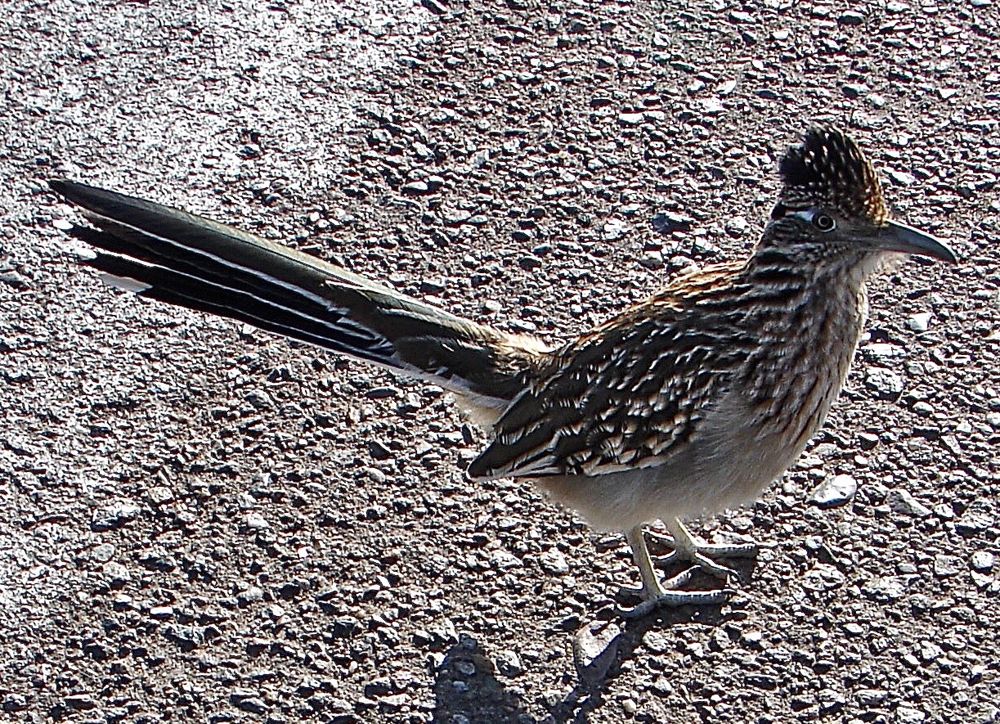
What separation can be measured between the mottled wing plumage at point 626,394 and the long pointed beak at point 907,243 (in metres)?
0.50

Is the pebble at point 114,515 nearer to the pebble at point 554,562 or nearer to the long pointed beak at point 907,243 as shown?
the pebble at point 554,562

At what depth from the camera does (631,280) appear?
21.1 feet

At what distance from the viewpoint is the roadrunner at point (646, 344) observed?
4922 millimetres

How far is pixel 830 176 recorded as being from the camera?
483 cm

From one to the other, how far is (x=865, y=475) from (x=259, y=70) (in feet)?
10.5

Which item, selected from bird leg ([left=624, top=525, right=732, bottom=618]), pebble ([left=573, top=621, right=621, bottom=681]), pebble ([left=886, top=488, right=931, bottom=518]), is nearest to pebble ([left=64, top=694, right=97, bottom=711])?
pebble ([left=573, top=621, right=621, bottom=681])

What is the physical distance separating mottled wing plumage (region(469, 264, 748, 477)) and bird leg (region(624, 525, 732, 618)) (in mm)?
317

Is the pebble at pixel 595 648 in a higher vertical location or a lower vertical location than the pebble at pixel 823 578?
lower

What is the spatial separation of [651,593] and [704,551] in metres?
0.30

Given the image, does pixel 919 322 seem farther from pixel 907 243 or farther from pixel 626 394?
pixel 626 394

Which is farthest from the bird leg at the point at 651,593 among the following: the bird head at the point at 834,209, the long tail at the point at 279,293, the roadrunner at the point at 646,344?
the bird head at the point at 834,209

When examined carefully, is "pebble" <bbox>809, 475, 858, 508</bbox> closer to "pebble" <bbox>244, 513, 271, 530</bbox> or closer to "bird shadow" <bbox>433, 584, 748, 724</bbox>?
"bird shadow" <bbox>433, 584, 748, 724</bbox>

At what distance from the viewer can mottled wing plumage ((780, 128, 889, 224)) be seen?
15.8ft

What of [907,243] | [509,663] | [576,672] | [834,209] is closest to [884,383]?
[907,243]
